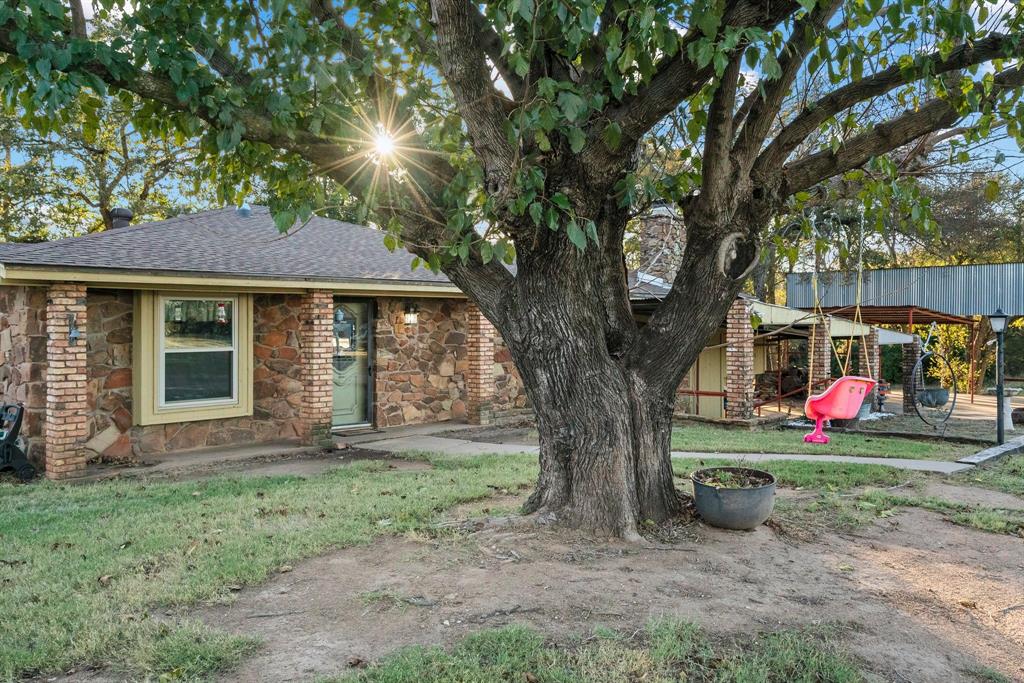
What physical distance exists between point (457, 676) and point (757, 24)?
3.74m

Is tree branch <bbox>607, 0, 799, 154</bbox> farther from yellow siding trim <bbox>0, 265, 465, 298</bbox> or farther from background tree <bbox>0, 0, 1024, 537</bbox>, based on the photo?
yellow siding trim <bbox>0, 265, 465, 298</bbox>

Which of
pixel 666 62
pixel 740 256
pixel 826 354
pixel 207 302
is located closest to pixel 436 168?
pixel 666 62

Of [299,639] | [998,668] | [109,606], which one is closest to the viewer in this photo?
[998,668]

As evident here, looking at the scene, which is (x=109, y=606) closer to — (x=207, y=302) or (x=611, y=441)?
(x=611, y=441)

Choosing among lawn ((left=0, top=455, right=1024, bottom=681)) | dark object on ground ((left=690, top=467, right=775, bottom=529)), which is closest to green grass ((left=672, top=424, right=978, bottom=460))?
lawn ((left=0, top=455, right=1024, bottom=681))

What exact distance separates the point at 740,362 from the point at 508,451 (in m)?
5.41

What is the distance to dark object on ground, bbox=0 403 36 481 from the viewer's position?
292 inches

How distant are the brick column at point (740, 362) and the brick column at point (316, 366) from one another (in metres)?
6.90

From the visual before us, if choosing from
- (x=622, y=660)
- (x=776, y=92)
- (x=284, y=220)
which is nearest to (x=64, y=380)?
(x=284, y=220)

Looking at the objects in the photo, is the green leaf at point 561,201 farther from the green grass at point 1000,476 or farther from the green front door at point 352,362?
the green front door at point 352,362

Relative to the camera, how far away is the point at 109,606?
380 cm

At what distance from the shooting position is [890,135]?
462 cm

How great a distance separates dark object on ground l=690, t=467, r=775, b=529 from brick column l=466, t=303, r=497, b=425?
22.0 feet

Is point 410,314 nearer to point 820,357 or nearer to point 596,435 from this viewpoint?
point 596,435
